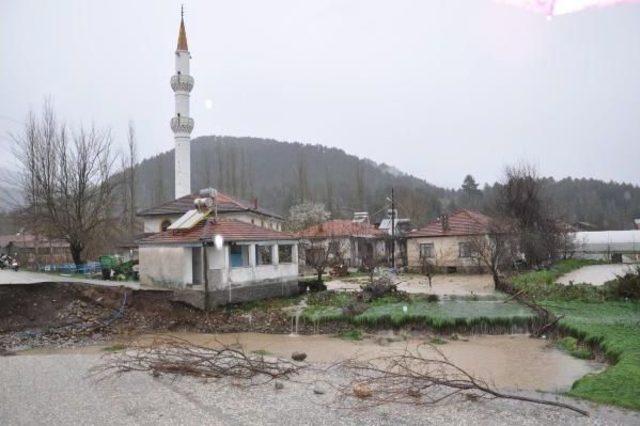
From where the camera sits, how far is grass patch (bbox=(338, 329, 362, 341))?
52.7 feet

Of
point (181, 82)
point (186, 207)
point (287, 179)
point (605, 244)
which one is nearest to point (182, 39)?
point (181, 82)

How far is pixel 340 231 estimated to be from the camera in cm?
4203

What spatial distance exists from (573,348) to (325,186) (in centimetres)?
7161

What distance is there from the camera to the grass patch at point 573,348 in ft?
41.8

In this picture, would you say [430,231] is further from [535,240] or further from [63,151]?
[63,151]

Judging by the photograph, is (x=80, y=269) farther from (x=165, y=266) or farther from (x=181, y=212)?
(x=165, y=266)

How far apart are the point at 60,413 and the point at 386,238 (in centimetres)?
3499

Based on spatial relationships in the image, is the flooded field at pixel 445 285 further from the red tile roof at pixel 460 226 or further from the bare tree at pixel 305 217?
the bare tree at pixel 305 217

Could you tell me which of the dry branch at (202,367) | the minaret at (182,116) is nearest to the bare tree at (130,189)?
the minaret at (182,116)

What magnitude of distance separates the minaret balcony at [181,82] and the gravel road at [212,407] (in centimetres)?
3285

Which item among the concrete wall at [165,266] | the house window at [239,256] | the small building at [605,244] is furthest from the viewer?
the small building at [605,244]

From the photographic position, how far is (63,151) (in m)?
34.8

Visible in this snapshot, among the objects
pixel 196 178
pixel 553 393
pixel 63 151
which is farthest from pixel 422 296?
pixel 196 178

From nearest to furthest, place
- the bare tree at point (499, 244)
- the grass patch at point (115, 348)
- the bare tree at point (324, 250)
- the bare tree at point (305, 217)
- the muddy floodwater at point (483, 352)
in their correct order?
the muddy floodwater at point (483, 352), the grass patch at point (115, 348), the bare tree at point (499, 244), the bare tree at point (324, 250), the bare tree at point (305, 217)
